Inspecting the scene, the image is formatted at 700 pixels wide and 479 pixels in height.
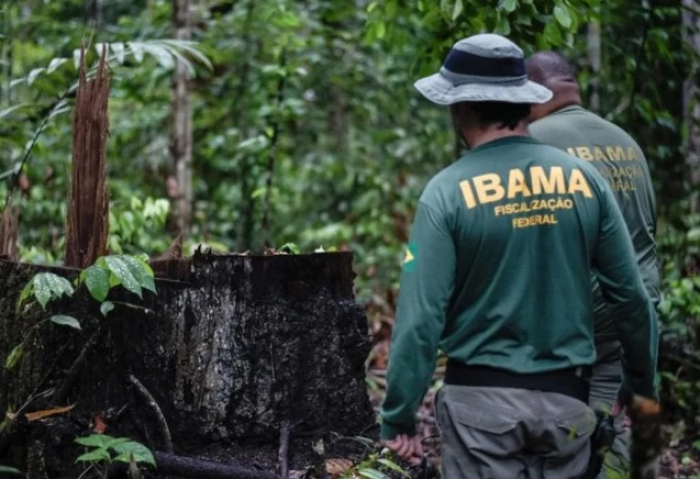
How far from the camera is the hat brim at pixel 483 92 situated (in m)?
2.89

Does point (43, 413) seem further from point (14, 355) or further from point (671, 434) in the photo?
point (671, 434)

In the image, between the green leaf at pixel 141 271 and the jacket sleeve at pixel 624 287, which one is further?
the green leaf at pixel 141 271

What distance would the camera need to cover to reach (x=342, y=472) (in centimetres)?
389

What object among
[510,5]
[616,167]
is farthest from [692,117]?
[616,167]

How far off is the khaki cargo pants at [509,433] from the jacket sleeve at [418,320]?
0.17m

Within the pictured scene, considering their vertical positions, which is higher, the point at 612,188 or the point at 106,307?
the point at 612,188

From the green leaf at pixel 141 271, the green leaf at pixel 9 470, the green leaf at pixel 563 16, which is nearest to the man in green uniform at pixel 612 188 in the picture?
the green leaf at pixel 563 16

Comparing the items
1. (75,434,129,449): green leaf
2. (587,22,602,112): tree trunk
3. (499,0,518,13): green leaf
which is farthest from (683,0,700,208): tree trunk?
(75,434,129,449): green leaf

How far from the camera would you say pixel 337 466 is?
13.0 ft

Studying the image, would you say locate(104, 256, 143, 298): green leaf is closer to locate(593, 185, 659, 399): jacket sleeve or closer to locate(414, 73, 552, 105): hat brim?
locate(414, 73, 552, 105): hat brim

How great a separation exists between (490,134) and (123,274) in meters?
1.52

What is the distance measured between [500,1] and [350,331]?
207 centimetres

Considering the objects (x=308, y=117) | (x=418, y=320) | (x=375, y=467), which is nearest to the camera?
(x=418, y=320)

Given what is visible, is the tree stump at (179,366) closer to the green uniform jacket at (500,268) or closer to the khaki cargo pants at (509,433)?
the khaki cargo pants at (509,433)
